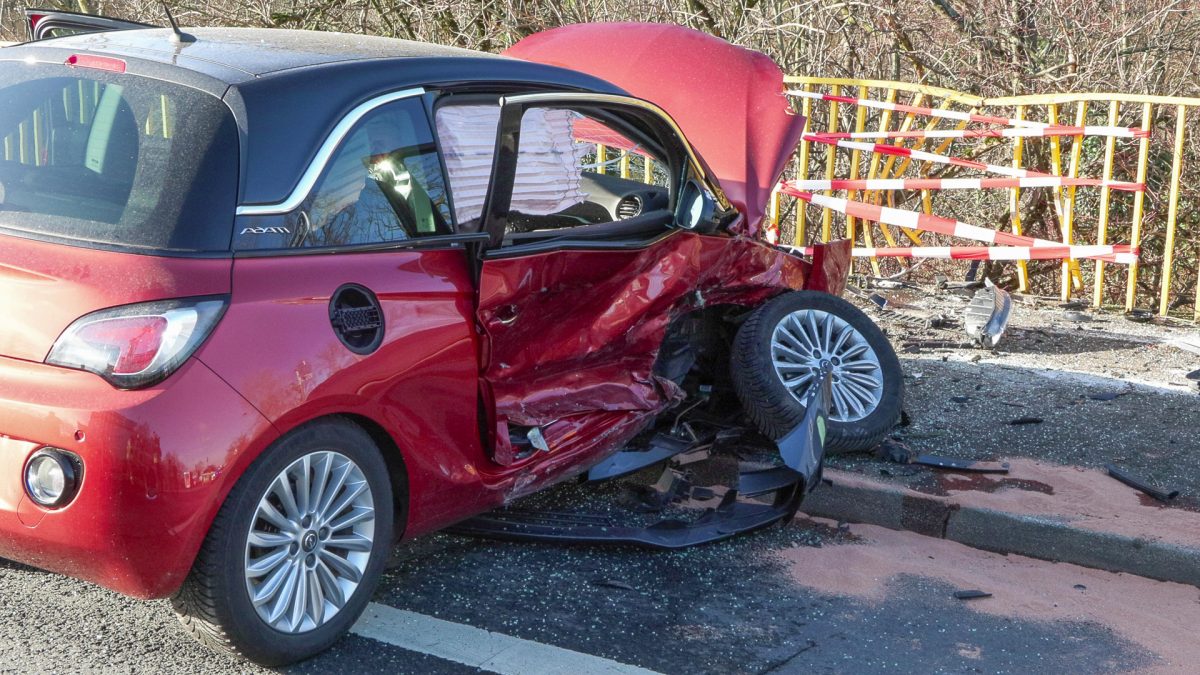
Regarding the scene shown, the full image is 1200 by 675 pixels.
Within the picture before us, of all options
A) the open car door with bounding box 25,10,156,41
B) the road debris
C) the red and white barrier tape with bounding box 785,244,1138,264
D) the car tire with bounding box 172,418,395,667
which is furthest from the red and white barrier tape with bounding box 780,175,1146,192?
the car tire with bounding box 172,418,395,667

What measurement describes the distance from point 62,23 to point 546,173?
1.98 metres

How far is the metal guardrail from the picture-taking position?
9.67m

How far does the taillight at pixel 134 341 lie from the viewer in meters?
3.18

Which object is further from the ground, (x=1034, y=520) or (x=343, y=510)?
(x=343, y=510)

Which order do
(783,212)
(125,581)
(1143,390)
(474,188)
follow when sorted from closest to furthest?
(125,581) → (474,188) → (1143,390) → (783,212)

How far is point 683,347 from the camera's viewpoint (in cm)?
552

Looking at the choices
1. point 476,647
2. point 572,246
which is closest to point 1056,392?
point 572,246

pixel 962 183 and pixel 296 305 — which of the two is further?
pixel 962 183

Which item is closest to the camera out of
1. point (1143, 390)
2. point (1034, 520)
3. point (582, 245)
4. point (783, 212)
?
point (582, 245)

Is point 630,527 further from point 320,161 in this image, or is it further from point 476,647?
point 320,161

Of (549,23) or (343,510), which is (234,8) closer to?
(549,23)

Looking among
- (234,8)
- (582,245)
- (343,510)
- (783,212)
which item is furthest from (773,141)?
(234,8)

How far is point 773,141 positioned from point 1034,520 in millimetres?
2167

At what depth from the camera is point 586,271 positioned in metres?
4.70
